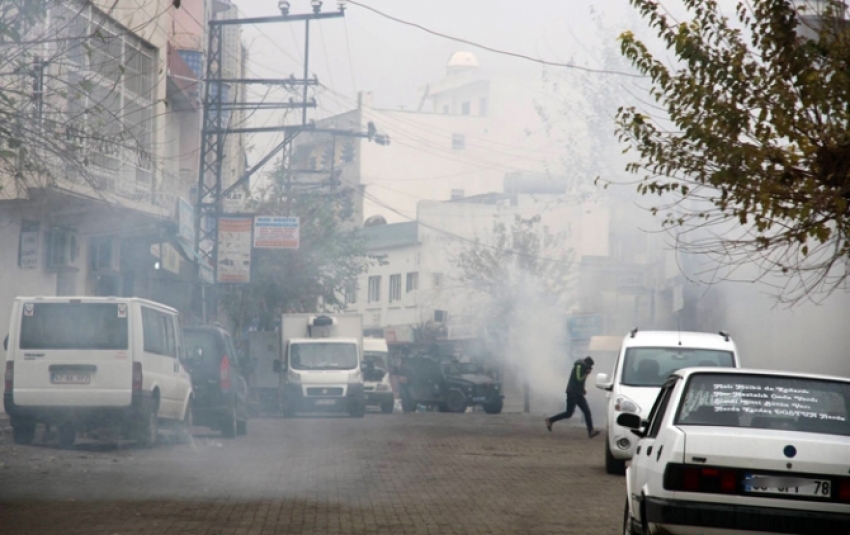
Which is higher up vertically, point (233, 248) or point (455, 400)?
point (233, 248)

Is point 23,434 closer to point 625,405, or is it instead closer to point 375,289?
point 625,405

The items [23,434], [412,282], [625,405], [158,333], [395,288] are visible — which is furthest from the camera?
[395,288]

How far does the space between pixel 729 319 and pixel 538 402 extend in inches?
829

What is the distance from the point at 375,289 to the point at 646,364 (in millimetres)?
59391

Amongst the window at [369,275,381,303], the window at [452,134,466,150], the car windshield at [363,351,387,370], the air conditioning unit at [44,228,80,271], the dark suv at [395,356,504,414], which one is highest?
the window at [452,134,466,150]

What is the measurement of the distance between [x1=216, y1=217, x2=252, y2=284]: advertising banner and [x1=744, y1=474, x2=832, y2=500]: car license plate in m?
25.5

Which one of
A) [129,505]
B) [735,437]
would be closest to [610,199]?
[129,505]

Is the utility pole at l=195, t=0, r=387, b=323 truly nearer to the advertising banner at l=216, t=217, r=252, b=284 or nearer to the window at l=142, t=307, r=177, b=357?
the advertising banner at l=216, t=217, r=252, b=284

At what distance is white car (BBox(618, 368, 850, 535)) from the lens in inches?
276

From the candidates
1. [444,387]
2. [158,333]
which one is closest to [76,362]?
[158,333]

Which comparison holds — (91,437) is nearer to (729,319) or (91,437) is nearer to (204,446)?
(204,446)

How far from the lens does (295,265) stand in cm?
4456

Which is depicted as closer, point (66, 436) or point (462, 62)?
point (66, 436)

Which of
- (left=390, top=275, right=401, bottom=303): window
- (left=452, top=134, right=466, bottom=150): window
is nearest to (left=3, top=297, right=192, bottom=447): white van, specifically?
(left=390, top=275, right=401, bottom=303): window
